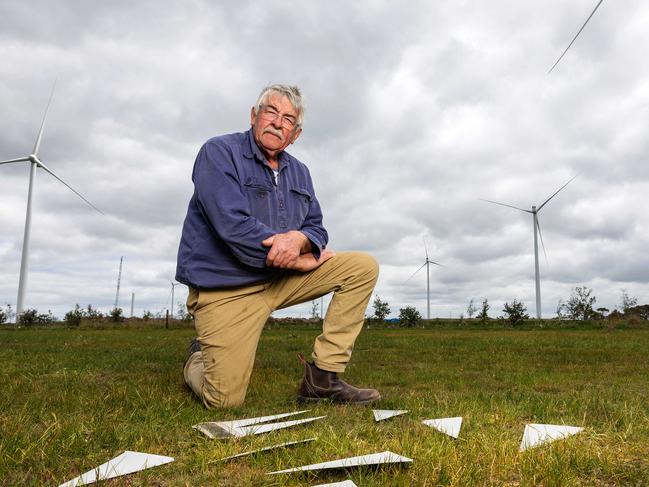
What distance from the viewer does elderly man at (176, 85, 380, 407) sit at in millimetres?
4020

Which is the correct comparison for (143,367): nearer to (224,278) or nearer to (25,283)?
(224,278)

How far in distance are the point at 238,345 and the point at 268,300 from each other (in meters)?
0.43

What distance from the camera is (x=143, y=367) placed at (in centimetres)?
689

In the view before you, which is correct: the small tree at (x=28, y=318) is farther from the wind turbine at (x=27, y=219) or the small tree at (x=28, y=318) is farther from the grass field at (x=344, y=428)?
the grass field at (x=344, y=428)

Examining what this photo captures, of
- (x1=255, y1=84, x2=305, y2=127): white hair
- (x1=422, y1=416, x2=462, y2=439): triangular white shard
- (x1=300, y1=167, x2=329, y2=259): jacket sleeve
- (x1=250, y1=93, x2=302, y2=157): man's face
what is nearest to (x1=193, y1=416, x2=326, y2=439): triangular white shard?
(x1=422, y1=416, x2=462, y2=439): triangular white shard

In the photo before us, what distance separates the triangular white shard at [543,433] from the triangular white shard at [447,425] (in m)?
0.35

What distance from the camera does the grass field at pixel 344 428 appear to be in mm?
2344

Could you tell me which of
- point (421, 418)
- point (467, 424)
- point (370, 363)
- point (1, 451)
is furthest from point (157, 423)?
point (370, 363)

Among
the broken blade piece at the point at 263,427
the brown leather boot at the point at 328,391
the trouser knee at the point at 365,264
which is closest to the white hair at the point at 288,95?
the trouser knee at the point at 365,264

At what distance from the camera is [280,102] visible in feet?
14.5

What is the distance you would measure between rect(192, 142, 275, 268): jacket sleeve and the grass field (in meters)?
1.15

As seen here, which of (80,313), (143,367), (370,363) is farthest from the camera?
(80,313)

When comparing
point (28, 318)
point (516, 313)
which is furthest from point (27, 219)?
point (516, 313)

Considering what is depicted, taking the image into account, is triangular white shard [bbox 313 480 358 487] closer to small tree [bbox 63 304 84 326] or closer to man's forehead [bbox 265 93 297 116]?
man's forehead [bbox 265 93 297 116]
